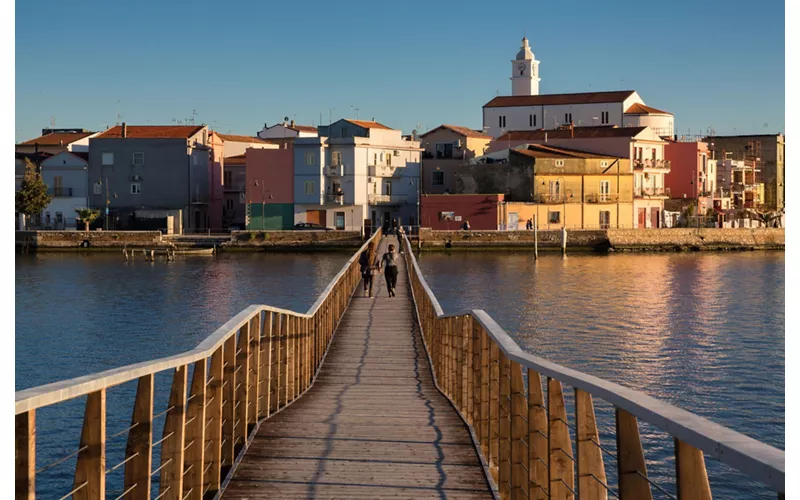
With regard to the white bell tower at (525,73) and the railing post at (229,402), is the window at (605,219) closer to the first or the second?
the white bell tower at (525,73)

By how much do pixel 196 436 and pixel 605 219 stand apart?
78411mm

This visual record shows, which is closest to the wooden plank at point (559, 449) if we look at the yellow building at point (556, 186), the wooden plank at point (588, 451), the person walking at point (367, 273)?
the wooden plank at point (588, 451)

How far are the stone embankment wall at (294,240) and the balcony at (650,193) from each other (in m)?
23.5

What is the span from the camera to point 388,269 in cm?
2858

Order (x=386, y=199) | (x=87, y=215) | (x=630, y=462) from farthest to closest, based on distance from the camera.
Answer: (x=386, y=199) → (x=87, y=215) → (x=630, y=462)

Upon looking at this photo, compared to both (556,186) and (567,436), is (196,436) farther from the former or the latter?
(556,186)

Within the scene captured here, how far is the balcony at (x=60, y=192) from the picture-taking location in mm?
84938

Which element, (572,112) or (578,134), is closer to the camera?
(578,134)

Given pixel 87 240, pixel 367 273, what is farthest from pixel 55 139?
pixel 367 273

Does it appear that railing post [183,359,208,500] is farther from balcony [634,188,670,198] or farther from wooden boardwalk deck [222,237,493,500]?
balcony [634,188,670,198]

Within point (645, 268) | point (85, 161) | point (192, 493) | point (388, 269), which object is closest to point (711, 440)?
point (192, 493)

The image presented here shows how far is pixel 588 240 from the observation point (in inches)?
3145
